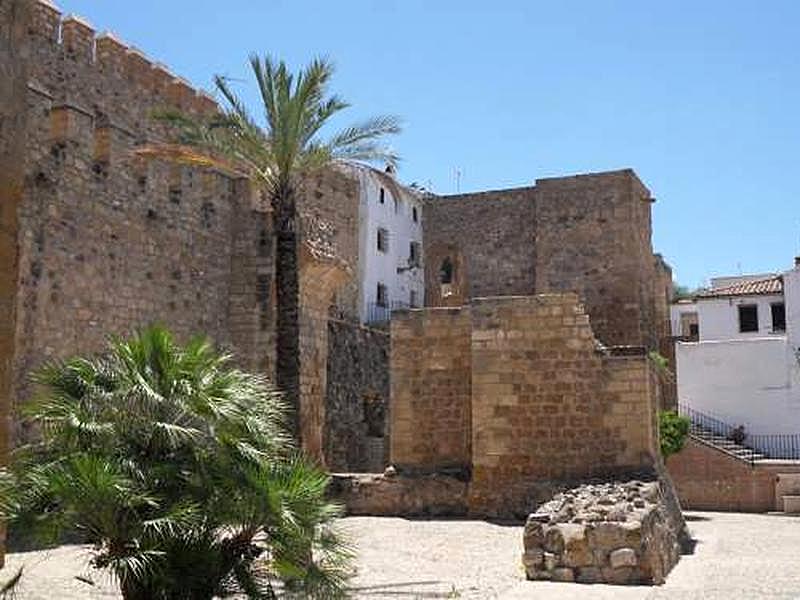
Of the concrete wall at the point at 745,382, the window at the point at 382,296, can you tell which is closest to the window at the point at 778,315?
the concrete wall at the point at 745,382

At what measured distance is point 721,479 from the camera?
69.7ft

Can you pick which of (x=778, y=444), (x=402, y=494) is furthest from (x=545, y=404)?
(x=778, y=444)

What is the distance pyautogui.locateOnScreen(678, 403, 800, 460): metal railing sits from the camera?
24.4 m

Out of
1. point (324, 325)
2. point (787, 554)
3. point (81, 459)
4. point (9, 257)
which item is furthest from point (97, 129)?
point (787, 554)

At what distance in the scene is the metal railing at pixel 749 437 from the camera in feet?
80.1

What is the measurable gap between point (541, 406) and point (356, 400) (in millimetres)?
10504

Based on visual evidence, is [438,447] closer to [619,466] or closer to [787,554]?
[619,466]

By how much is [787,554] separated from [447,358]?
6065 millimetres

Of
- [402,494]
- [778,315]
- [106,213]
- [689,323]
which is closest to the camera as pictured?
[106,213]

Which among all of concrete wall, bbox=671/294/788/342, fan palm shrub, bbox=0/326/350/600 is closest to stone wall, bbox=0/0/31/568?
fan palm shrub, bbox=0/326/350/600

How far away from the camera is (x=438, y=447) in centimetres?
1582

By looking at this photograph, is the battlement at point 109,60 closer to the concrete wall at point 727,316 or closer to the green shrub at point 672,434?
the green shrub at point 672,434

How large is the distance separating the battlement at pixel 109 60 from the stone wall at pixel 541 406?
307 inches

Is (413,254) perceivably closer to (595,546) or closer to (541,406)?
(541,406)
